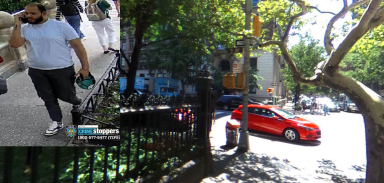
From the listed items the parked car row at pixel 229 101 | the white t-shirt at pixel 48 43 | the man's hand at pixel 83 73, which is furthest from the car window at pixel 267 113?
the white t-shirt at pixel 48 43

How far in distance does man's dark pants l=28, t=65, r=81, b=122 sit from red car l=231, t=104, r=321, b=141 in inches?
396

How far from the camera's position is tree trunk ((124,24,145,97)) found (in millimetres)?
2490

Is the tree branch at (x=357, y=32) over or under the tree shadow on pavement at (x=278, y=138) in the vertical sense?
over

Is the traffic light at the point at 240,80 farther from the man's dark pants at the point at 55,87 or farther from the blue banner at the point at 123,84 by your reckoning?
the man's dark pants at the point at 55,87

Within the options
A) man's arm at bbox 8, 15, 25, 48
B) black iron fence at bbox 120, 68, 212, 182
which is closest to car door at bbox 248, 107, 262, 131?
black iron fence at bbox 120, 68, 212, 182

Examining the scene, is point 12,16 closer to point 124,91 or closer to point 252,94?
point 124,91

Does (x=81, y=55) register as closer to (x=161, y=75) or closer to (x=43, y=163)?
(x=161, y=75)

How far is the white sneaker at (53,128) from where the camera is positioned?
89.5 inches

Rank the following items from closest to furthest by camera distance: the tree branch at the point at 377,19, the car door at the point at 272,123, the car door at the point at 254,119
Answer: the tree branch at the point at 377,19 → the car door at the point at 272,123 → the car door at the point at 254,119

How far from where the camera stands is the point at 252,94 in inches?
1143

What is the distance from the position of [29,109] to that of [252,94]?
28.0 meters

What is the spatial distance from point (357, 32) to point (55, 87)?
15.5 ft

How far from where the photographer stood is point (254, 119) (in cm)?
1220

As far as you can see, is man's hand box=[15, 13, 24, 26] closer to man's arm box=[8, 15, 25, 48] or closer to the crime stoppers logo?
man's arm box=[8, 15, 25, 48]
